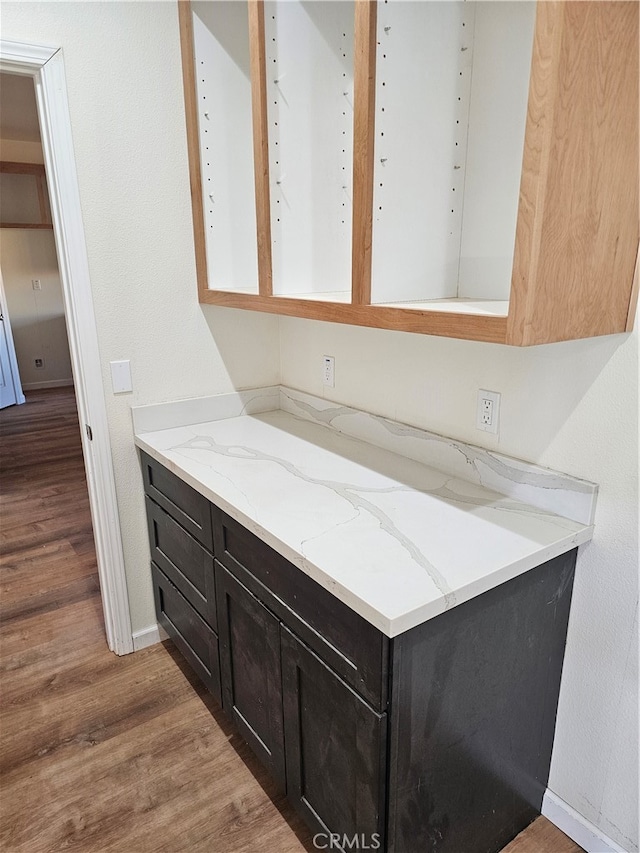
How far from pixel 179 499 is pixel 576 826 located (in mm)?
1418

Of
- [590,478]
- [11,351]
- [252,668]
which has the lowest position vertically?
[252,668]

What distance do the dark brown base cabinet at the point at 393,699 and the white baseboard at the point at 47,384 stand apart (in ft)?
19.9

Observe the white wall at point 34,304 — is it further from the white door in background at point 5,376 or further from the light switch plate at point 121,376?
the light switch plate at point 121,376

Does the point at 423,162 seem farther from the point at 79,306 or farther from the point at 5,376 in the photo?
the point at 5,376

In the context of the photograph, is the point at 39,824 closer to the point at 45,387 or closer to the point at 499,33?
the point at 499,33

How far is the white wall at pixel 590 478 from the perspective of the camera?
1223mm

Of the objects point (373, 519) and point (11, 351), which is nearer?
point (373, 519)

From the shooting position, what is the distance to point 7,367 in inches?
238

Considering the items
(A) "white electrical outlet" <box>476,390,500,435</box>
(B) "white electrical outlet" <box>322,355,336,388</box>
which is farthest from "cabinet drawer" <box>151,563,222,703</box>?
(A) "white electrical outlet" <box>476,390,500,435</box>

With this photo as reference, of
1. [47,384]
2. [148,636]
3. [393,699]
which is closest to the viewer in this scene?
[393,699]

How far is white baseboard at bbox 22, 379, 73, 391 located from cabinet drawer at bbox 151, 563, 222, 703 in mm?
5536

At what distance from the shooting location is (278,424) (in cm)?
217

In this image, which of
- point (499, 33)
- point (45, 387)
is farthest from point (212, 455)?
point (45, 387)

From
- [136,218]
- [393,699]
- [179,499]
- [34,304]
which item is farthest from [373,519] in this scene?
[34,304]
